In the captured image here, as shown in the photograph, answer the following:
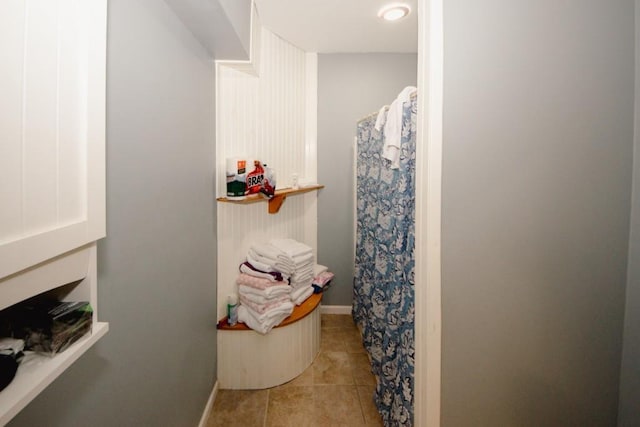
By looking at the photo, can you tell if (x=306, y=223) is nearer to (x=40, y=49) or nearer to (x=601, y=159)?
(x=601, y=159)

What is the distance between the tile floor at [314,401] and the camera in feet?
5.12

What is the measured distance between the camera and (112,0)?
0.82m

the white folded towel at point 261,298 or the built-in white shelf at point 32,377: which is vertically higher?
the built-in white shelf at point 32,377

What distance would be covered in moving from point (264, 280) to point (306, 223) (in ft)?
3.11

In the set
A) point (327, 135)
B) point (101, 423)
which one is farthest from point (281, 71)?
point (101, 423)

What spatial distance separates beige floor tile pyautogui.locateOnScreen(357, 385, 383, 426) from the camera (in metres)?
1.56

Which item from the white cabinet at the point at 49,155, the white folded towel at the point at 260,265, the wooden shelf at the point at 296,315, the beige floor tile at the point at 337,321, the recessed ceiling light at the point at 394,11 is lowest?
the beige floor tile at the point at 337,321

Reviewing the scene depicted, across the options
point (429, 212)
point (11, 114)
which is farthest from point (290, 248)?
point (11, 114)

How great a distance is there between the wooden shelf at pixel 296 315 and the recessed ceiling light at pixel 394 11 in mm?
2087

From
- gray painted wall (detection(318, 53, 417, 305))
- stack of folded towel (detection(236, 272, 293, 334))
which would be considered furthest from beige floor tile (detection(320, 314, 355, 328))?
stack of folded towel (detection(236, 272, 293, 334))

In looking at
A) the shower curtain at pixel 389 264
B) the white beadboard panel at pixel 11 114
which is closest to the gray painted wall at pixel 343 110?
the shower curtain at pixel 389 264

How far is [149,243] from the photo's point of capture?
101 cm

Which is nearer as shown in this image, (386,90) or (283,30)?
(283,30)

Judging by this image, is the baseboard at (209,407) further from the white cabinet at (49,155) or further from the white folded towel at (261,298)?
the white cabinet at (49,155)
